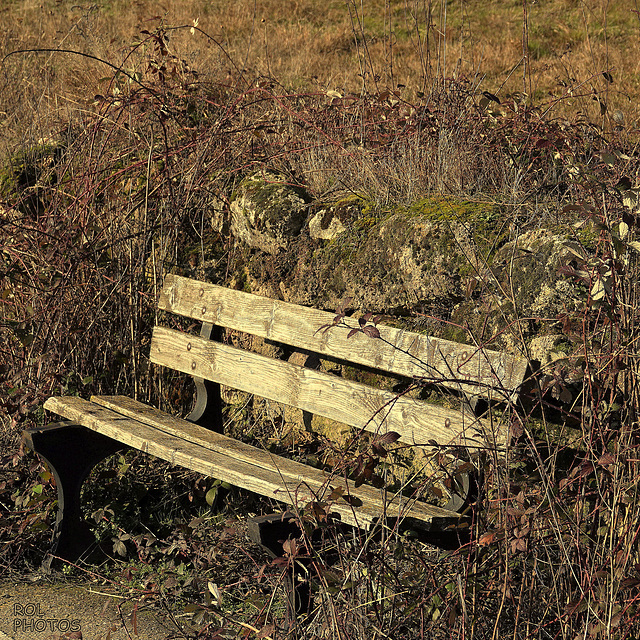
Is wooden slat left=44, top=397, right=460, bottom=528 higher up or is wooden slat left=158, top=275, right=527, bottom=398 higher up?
wooden slat left=158, top=275, right=527, bottom=398

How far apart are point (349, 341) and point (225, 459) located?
2.02ft

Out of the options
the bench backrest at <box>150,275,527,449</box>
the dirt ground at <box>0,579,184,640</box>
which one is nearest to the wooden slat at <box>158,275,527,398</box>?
the bench backrest at <box>150,275,527,449</box>

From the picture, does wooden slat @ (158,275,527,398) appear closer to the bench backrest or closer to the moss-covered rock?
the bench backrest

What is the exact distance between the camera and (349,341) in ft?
9.37

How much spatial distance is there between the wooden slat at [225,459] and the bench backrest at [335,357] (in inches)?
8.8

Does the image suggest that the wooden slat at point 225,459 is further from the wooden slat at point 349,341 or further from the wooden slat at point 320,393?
the wooden slat at point 349,341

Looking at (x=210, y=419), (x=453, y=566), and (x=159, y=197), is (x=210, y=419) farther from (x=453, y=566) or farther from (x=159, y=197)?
(x=453, y=566)

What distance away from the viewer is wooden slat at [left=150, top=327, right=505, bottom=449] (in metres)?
2.48

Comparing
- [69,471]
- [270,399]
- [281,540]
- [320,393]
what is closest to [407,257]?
[320,393]

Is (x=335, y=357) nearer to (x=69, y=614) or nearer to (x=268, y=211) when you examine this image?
(x=268, y=211)

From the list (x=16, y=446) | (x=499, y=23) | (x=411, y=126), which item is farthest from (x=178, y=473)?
(x=499, y=23)

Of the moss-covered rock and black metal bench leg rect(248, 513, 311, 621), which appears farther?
the moss-covered rock

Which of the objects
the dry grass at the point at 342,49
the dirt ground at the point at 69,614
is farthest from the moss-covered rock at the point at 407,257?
the dirt ground at the point at 69,614

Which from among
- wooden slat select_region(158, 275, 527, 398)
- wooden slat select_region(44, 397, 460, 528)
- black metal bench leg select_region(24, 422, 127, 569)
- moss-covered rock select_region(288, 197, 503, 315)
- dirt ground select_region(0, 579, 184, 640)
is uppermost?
moss-covered rock select_region(288, 197, 503, 315)
